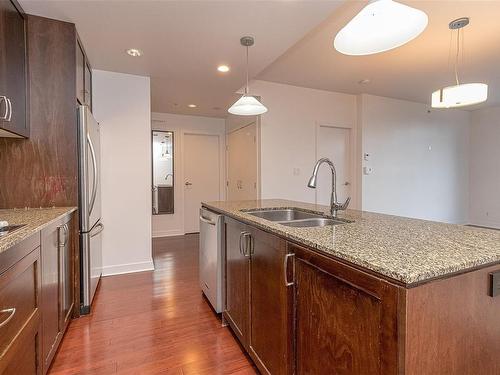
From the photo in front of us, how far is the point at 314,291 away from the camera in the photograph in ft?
3.33

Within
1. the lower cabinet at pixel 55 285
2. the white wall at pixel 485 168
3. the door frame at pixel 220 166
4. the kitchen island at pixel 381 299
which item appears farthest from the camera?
the white wall at pixel 485 168

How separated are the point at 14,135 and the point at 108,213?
1.34m

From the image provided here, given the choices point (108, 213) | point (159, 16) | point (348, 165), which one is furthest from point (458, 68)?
point (108, 213)

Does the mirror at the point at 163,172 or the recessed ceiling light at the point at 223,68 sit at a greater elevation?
the recessed ceiling light at the point at 223,68

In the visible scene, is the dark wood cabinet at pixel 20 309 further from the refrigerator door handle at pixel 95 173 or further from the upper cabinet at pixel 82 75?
the upper cabinet at pixel 82 75

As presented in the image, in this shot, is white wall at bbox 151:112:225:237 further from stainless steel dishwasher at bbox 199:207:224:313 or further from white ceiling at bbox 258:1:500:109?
stainless steel dishwasher at bbox 199:207:224:313

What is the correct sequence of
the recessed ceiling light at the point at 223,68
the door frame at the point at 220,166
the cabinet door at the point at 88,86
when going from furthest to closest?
1. the door frame at the point at 220,166
2. the recessed ceiling light at the point at 223,68
3. the cabinet door at the point at 88,86

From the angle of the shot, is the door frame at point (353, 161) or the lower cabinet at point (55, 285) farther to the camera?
the door frame at point (353, 161)

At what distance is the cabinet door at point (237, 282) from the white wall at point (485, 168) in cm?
641

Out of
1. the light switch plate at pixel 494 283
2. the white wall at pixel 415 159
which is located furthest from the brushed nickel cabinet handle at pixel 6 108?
the white wall at pixel 415 159

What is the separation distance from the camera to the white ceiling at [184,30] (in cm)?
195

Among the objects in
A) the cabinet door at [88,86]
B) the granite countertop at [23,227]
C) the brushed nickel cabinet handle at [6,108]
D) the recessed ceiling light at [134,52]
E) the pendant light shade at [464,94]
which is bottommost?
the granite countertop at [23,227]

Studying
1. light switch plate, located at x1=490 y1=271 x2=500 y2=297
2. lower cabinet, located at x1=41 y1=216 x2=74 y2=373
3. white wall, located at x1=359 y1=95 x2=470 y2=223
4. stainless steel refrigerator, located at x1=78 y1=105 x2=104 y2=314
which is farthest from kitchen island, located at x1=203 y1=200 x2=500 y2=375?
white wall, located at x1=359 y1=95 x2=470 y2=223

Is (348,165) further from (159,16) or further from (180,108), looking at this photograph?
(159,16)
